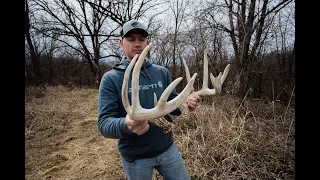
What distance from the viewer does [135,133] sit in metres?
1.25

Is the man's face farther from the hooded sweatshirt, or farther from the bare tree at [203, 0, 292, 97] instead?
the bare tree at [203, 0, 292, 97]

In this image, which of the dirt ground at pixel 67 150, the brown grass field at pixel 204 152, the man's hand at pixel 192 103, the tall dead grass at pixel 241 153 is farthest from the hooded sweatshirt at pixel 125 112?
the dirt ground at pixel 67 150

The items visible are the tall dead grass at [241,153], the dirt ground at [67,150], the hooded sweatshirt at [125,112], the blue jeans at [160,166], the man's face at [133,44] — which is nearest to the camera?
the hooded sweatshirt at [125,112]

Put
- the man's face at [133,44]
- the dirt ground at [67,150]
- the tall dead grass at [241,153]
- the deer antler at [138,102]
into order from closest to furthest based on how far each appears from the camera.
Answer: the deer antler at [138,102] → the man's face at [133,44] → the tall dead grass at [241,153] → the dirt ground at [67,150]

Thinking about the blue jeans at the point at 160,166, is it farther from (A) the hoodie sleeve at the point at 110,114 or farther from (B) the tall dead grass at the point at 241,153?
(B) the tall dead grass at the point at 241,153

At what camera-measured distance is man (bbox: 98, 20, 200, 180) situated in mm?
1338

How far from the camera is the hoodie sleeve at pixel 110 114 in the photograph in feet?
3.84

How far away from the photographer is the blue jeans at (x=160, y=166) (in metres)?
1.42

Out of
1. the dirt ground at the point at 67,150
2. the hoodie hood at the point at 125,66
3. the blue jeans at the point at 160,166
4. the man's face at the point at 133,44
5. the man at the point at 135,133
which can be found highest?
the man's face at the point at 133,44

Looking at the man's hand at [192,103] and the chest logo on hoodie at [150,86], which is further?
the man's hand at [192,103]

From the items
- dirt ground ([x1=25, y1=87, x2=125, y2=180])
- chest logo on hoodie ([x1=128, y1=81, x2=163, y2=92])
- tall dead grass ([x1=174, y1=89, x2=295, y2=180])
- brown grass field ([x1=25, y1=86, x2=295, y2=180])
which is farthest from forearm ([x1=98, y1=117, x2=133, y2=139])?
dirt ground ([x1=25, y1=87, x2=125, y2=180])

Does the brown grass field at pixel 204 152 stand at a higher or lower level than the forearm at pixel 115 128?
lower

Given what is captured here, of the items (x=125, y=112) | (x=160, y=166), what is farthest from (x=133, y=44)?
(x=160, y=166)
